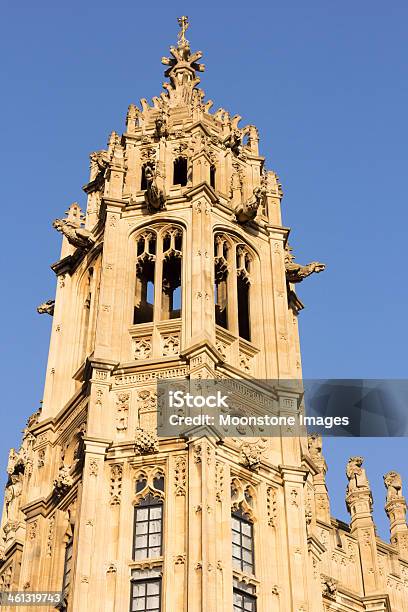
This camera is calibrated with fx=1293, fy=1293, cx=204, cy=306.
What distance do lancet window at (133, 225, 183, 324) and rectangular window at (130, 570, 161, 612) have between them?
793cm

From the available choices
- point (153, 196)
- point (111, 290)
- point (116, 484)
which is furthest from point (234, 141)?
point (116, 484)

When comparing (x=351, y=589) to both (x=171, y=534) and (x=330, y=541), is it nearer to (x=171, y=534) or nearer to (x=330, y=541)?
(x=330, y=541)

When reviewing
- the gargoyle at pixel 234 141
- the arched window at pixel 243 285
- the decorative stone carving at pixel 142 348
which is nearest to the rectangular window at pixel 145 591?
the decorative stone carving at pixel 142 348

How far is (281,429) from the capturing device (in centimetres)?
3080

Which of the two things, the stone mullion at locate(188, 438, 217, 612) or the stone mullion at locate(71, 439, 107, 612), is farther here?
the stone mullion at locate(71, 439, 107, 612)

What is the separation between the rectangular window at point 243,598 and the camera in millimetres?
26625

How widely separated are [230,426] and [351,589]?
18.7ft

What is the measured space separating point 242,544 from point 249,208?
10722 mm

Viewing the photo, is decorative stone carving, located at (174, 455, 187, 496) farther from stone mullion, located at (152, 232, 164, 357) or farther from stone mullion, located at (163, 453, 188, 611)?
stone mullion, located at (152, 232, 164, 357)

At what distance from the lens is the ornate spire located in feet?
139

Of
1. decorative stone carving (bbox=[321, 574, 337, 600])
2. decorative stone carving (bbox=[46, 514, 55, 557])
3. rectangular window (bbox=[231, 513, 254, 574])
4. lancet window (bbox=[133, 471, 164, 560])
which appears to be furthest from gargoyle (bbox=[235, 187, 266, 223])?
decorative stone carving (bbox=[46, 514, 55, 557])

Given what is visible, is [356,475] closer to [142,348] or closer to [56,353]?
[142,348]

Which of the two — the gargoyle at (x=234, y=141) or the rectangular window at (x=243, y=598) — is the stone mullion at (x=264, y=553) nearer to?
the rectangular window at (x=243, y=598)

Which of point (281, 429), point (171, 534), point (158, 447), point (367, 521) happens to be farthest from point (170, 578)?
point (367, 521)
